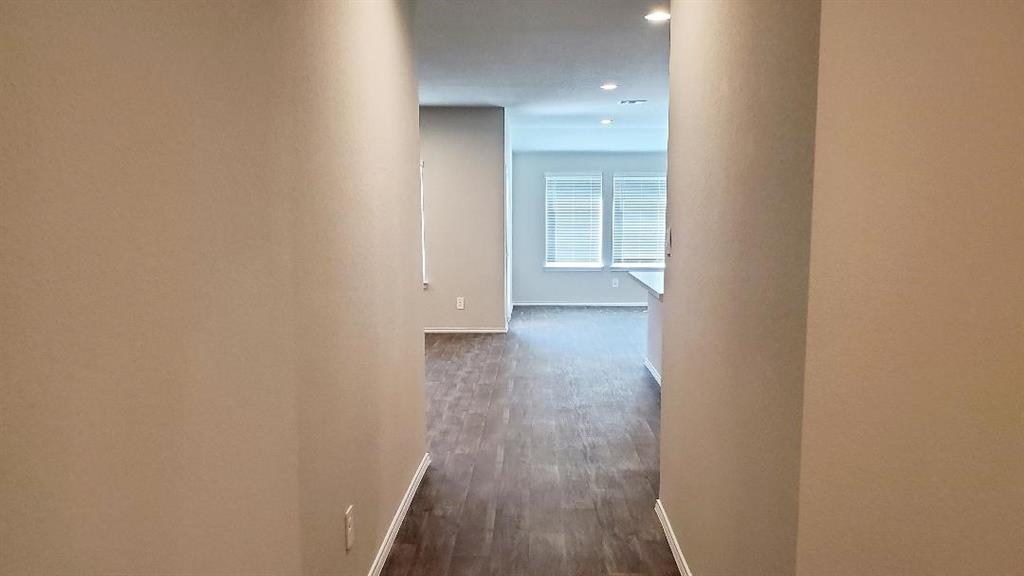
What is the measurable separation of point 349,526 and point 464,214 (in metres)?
5.31

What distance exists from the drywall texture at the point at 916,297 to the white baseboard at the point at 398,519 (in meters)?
1.61

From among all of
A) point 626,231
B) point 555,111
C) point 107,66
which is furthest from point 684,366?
point 626,231

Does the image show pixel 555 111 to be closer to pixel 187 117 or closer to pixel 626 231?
pixel 626 231

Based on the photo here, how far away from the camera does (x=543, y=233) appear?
10.4 m

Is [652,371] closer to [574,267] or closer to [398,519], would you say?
[398,519]

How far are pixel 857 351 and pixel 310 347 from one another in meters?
1.25

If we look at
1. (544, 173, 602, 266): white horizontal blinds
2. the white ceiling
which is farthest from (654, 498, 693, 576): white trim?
(544, 173, 602, 266): white horizontal blinds

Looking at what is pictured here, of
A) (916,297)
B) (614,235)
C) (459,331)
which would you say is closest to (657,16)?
(916,297)

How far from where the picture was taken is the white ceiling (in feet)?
11.4

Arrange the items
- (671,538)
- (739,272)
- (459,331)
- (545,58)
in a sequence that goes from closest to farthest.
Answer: (739,272), (671,538), (545,58), (459,331)

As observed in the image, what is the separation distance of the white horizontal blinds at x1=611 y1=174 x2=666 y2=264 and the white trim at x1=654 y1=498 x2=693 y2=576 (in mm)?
7610

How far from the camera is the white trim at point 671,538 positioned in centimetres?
245

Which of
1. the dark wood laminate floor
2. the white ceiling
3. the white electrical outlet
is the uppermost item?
the white ceiling

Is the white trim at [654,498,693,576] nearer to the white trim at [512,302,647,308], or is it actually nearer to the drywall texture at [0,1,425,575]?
the drywall texture at [0,1,425,575]
